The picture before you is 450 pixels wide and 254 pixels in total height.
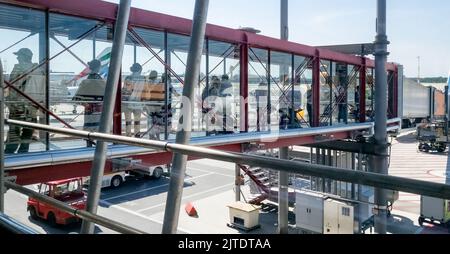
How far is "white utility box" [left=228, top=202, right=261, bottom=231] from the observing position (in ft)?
40.9

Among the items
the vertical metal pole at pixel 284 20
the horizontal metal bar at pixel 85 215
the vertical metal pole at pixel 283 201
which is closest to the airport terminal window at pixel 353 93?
the vertical metal pole at pixel 284 20

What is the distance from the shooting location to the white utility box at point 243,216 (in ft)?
40.9

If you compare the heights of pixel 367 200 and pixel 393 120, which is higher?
pixel 393 120

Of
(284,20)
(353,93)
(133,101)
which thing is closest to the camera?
(133,101)

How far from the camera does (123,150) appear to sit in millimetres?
5719

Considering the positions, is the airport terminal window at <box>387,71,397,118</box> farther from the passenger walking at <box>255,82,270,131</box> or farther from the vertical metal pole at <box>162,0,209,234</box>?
the vertical metal pole at <box>162,0,209,234</box>

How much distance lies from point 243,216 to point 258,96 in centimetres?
511

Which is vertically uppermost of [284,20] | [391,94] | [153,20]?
[284,20]

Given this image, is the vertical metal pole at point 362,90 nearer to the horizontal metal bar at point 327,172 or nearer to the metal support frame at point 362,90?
the metal support frame at point 362,90

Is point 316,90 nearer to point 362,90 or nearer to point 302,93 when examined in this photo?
point 302,93

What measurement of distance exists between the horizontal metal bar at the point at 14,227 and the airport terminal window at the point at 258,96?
21.8 feet

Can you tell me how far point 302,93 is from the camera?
11.2m

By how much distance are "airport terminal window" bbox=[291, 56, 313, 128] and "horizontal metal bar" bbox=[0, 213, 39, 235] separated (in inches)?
335

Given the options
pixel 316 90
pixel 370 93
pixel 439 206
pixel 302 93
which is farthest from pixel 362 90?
pixel 439 206
